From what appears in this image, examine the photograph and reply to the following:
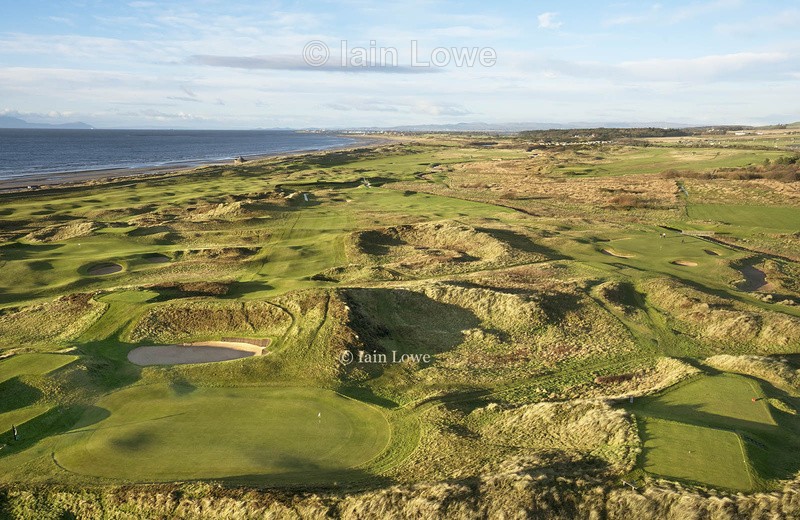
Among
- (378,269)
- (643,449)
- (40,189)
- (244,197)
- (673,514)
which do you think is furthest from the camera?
(40,189)

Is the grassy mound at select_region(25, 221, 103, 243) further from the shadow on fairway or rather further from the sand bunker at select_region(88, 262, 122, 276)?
the shadow on fairway

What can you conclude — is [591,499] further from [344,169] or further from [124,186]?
[344,169]

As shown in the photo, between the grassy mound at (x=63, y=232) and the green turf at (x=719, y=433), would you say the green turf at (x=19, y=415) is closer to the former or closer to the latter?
the green turf at (x=719, y=433)

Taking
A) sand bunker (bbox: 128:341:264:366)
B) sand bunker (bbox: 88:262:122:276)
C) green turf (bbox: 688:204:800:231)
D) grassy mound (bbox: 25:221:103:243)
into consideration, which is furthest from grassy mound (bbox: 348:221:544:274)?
green turf (bbox: 688:204:800:231)

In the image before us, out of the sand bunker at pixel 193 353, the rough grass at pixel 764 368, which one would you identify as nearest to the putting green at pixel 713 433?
the rough grass at pixel 764 368

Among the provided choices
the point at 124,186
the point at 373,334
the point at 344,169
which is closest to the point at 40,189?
the point at 124,186

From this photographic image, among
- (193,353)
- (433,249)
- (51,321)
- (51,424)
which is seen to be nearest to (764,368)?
(433,249)
